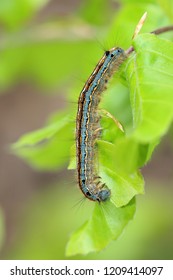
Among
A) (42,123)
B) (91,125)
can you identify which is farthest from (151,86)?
(42,123)

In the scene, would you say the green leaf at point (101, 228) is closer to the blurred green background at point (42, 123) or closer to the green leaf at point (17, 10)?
the blurred green background at point (42, 123)

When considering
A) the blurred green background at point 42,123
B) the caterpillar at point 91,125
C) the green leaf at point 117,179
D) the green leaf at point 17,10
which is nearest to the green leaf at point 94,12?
the blurred green background at point 42,123

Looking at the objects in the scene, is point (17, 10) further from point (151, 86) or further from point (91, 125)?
point (151, 86)

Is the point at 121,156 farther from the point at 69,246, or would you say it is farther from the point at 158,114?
the point at 69,246

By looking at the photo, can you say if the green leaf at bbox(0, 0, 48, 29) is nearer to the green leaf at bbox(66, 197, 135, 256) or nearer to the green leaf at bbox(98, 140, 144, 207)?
the green leaf at bbox(98, 140, 144, 207)

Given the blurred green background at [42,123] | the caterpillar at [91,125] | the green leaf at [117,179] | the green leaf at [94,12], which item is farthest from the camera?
the green leaf at [94,12]
